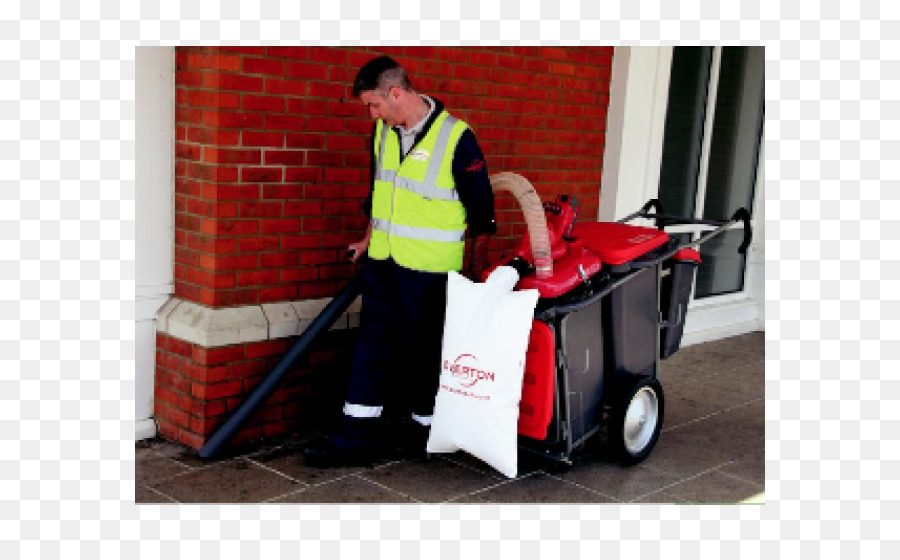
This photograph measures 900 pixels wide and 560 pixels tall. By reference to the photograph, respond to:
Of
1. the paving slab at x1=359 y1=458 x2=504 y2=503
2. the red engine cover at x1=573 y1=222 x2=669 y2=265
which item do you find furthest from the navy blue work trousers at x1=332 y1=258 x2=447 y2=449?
the red engine cover at x1=573 y1=222 x2=669 y2=265

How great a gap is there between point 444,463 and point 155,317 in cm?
159

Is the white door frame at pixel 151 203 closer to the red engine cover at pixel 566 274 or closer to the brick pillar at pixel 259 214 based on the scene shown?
the brick pillar at pixel 259 214

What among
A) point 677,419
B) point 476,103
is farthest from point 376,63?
point 677,419

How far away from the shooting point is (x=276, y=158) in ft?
14.7

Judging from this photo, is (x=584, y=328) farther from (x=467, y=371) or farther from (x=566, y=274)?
(x=467, y=371)

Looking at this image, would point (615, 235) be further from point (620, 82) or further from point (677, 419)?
point (620, 82)

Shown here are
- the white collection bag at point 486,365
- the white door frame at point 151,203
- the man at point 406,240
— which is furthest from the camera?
the white door frame at point 151,203

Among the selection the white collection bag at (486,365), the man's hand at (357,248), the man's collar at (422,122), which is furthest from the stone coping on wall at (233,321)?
the man's collar at (422,122)

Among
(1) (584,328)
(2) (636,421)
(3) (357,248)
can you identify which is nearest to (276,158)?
(3) (357,248)

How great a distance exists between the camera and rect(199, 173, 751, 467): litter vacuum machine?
4098 millimetres

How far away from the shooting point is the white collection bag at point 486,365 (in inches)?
155

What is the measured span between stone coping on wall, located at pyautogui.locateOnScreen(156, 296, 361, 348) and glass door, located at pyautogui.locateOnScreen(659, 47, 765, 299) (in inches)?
134

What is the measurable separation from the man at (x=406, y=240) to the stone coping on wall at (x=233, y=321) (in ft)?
1.33

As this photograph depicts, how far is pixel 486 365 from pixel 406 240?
71cm
